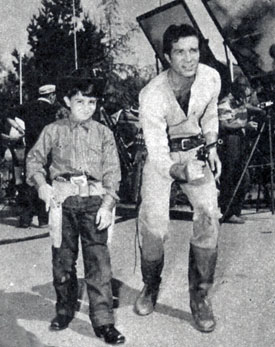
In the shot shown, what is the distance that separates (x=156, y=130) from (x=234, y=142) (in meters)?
3.94

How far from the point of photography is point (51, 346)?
329 centimetres

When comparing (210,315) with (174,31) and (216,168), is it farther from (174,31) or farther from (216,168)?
(174,31)

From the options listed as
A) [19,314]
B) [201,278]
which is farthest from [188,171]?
[19,314]

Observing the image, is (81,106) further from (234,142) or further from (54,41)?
(54,41)

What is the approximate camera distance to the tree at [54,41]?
26031 millimetres

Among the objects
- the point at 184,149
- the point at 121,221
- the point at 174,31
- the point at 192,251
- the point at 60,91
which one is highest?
the point at 174,31

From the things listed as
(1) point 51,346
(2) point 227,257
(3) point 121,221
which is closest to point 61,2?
Answer: (3) point 121,221

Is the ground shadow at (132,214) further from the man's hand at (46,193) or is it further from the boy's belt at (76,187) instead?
the man's hand at (46,193)

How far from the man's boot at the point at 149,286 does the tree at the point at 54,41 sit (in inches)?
831

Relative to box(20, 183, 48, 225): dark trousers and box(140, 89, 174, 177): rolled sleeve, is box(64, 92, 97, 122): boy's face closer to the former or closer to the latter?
box(140, 89, 174, 177): rolled sleeve

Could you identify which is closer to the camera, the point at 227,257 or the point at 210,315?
the point at 210,315

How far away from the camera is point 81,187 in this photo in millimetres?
3551

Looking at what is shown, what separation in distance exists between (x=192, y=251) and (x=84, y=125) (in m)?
1.00

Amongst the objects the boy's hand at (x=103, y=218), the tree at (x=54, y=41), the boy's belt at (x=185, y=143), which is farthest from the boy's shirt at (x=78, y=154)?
the tree at (x=54, y=41)
